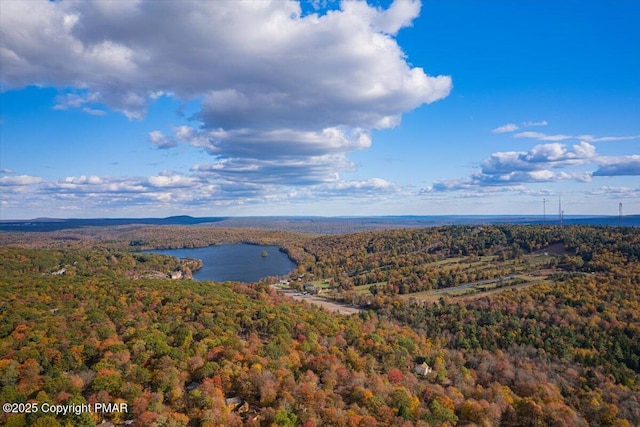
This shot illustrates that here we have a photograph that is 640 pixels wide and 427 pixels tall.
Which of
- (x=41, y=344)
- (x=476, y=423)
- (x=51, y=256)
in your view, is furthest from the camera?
(x=51, y=256)

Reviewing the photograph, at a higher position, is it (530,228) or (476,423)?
(530,228)

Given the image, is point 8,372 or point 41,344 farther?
point 41,344

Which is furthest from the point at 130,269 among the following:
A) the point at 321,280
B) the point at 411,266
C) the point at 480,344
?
the point at 480,344

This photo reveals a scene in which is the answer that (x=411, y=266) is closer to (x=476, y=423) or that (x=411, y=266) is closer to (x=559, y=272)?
(x=559, y=272)

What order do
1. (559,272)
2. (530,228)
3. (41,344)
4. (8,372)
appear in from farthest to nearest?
1. (530,228)
2. (559,272)
3. (41,344)
4. (8,372)

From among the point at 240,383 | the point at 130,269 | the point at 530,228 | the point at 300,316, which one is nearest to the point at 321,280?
the point at 130,269

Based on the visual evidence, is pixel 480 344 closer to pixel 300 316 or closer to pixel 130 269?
pixel 300 316
